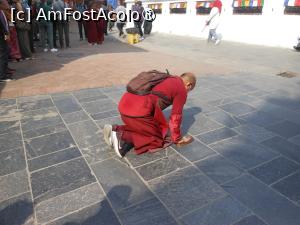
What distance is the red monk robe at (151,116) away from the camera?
297 centimetres

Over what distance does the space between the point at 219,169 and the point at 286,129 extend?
1542 millimetres

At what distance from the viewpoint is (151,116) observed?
10.0ft

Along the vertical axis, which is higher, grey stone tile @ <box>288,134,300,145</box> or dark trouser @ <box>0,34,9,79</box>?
dark trouser @ <box>0,34,9,79</box>

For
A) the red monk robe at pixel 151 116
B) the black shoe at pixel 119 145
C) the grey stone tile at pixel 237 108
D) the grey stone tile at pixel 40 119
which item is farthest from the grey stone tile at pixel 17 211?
the grey stone tile at pixel 237 108

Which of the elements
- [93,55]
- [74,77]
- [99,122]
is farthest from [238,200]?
[93,55]

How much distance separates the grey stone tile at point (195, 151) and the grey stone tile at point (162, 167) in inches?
4.3

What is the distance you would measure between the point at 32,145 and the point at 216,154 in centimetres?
218

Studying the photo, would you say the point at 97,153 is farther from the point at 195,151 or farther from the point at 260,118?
the point at 260,118

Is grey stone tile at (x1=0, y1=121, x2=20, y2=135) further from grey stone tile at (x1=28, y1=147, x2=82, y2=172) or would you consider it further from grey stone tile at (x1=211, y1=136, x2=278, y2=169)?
Answer: grey stone tile at (x1=211, y1=136, x2=278, y2=169)

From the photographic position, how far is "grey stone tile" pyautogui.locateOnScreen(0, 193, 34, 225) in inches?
89.2

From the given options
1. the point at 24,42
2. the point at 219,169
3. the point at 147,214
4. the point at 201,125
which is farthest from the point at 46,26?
the point at 147,214

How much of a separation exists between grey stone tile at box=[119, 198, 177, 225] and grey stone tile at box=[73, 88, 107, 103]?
3041mm

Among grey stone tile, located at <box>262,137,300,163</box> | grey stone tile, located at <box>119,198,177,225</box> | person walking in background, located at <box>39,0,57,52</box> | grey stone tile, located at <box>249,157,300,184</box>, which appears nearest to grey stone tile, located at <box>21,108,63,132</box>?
grey stone tile, located at <box>119,198,177,225</box>

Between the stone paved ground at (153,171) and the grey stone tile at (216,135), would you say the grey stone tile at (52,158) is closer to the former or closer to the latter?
the stone paved ground at (153,171)
